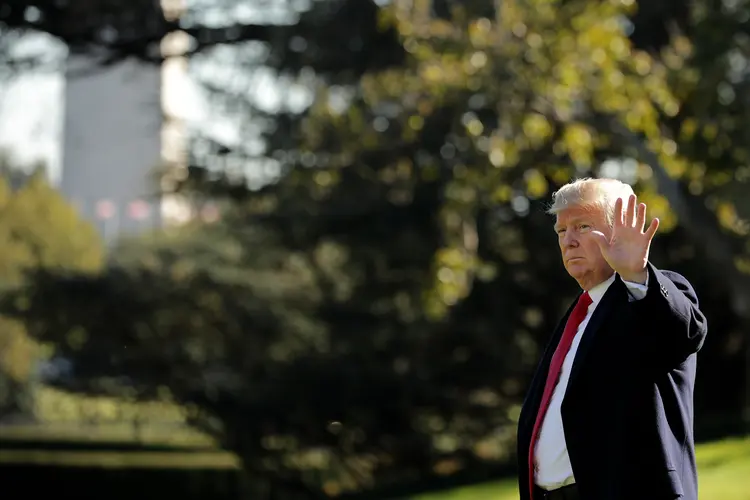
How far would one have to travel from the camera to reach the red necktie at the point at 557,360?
9.66 ft

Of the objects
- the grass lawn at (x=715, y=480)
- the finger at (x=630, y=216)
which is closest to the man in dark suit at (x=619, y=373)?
the finger at (x=630, y=216)

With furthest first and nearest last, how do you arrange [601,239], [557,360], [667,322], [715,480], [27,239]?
[27,239], [715,480], [557,360], [601,239], [667,322]

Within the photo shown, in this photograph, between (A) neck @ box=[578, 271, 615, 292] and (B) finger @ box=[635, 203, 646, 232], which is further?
(A) neck @ box=[578, 271, 615, 292]

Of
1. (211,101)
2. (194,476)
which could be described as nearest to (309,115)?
(211,101)

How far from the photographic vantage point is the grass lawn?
740cm

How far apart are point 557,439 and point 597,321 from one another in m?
0.32

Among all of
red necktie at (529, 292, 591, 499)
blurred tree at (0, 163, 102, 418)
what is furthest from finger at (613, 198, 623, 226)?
blurred tree at (0, 163, 102, 418)

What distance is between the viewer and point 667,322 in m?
2.60

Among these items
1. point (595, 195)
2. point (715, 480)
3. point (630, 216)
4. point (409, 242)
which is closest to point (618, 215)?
point (630, 216)

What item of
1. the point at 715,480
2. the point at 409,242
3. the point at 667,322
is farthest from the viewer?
the point at 409,242

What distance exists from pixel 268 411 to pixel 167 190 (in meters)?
3.28

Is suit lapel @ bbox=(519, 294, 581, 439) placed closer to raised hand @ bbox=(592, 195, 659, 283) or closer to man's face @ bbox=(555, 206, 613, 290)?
man's face @ bbox=(555, 206, 613, 290)

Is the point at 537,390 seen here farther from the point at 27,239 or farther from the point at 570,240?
the point at 27,239

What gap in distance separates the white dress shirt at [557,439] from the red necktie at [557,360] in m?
0.01
